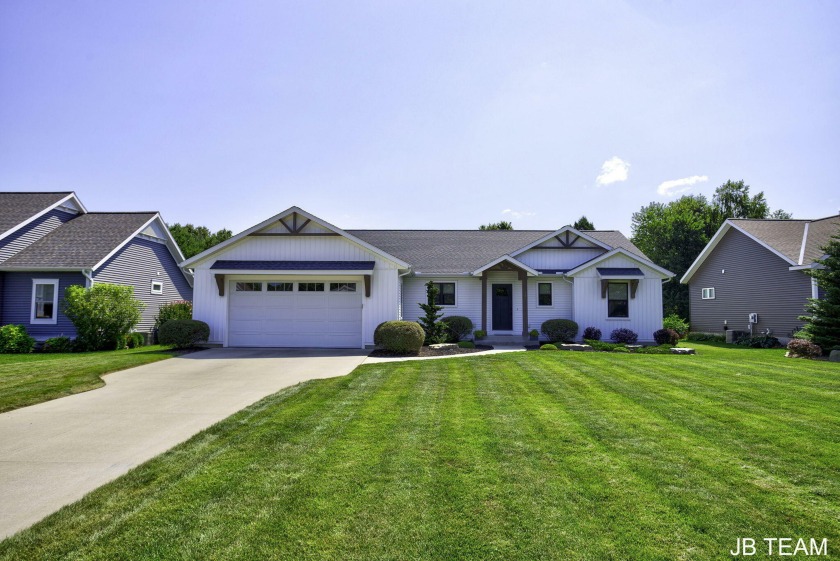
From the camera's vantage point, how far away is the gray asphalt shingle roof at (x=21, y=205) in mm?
19375

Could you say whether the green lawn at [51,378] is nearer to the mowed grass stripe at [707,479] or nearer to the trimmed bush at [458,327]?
the mowed grass stripe at [707,479]

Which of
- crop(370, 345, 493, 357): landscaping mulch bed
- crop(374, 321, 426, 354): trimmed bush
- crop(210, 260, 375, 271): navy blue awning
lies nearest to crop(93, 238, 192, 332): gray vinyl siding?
crop(210, 260, 375, 271): navy blue awning

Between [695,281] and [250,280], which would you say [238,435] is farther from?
[695,281]

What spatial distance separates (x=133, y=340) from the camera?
18.9 metres

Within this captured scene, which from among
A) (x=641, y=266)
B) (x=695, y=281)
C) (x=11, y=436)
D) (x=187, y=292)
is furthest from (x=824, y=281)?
(x=187, y=292)

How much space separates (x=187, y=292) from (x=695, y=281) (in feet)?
96.6

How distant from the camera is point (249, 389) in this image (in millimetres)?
9039

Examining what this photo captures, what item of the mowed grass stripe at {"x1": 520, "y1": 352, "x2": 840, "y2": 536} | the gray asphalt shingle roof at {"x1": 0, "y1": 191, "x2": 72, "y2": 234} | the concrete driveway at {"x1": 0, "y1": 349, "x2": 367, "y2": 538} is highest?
the gray asphalt shingle roof at {"x1": 0, "y1": 191, "x2": 72, "y2": 234}

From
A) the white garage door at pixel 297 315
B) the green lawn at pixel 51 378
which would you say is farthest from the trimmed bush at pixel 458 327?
the green lawn at pixel 51 378

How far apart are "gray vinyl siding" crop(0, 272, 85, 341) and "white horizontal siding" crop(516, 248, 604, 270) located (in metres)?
18.9

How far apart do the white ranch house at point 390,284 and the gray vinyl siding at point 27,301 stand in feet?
18.9

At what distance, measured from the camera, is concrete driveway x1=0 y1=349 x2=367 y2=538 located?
4356 millimetres

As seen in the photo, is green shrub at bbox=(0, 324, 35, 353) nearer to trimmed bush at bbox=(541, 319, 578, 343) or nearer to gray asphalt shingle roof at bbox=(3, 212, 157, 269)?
gray asphalt shingle roof at bbox=(3, 212, 157, 269)

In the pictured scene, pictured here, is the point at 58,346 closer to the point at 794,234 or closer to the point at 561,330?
the point at 561,330
